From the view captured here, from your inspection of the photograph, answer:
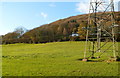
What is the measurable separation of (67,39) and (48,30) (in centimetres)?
846

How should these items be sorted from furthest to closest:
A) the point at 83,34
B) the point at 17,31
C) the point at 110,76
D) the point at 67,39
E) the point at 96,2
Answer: the point at 17,31
the point at 67,39
the point at 83,34
the point at 96,2
the point at 110,76

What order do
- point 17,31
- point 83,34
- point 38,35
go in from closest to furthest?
1. point 83,34
2. point 38,35
3. point 17,31

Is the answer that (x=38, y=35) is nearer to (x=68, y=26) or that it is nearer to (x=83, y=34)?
(x=68, y=26)

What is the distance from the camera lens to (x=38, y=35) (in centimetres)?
4322

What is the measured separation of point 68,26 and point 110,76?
41.1 meters

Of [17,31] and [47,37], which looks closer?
[47,37]

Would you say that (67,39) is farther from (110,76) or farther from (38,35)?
(110,76)

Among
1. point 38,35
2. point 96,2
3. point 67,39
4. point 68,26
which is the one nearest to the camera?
point 96,2

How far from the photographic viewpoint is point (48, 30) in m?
45.0

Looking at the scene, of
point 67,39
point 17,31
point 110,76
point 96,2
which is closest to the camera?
point 110,76

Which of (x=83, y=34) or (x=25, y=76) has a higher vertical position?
(x=83, y=34)

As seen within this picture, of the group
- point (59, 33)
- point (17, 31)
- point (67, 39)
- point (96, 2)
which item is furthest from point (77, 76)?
point (17, 31)

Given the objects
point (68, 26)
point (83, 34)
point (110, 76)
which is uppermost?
point (68, 26)

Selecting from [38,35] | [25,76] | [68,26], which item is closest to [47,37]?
[38,35]
